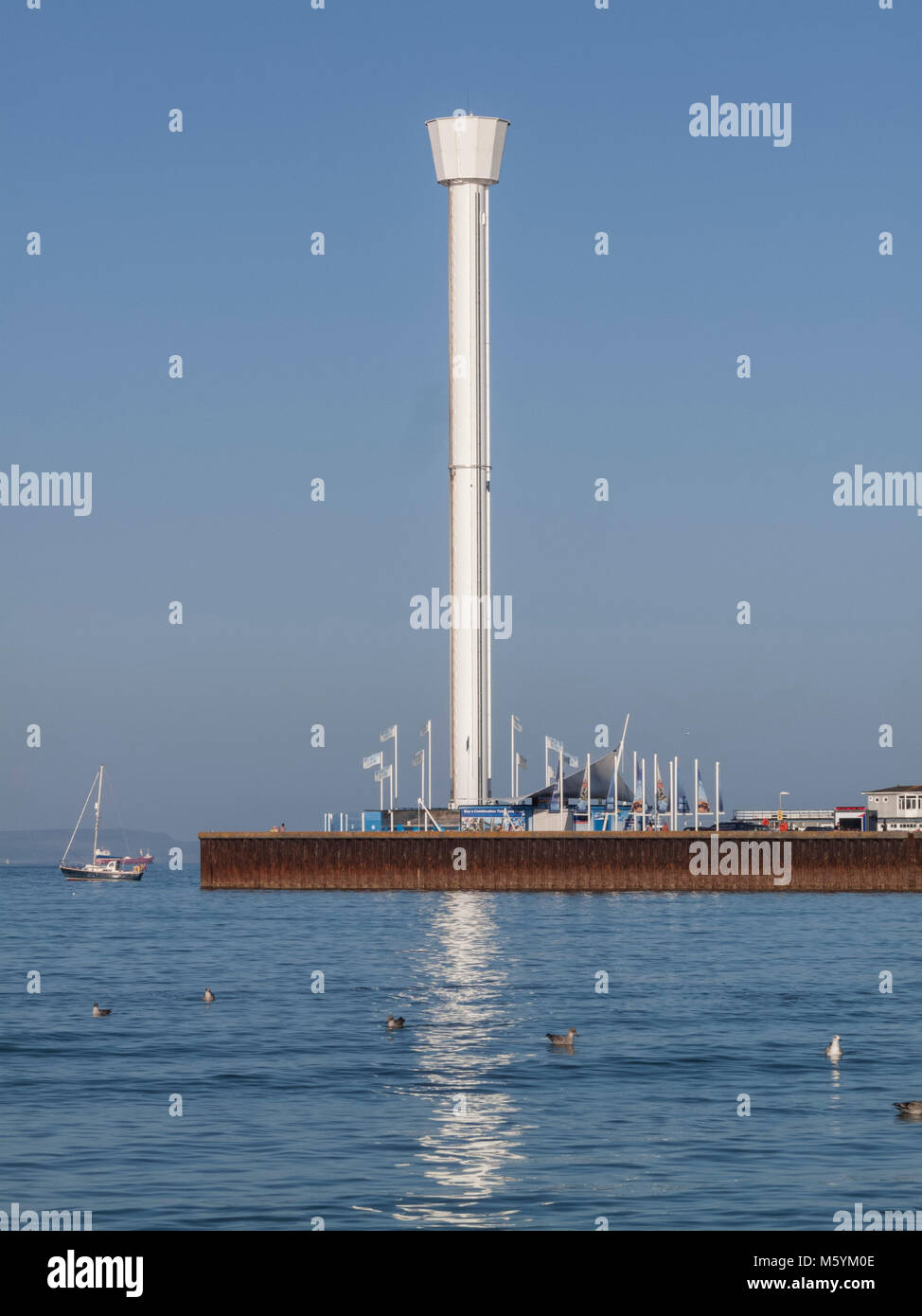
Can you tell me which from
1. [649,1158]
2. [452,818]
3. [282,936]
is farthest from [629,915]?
[649,1158]

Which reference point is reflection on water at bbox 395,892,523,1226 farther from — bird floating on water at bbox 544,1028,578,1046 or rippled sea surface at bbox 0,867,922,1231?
bird floating on water at bbox 544,1028,578,1046

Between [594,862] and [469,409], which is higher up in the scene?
[469,409]

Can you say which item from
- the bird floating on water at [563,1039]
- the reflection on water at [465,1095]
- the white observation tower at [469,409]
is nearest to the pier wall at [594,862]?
the white observation tower at [469,409]

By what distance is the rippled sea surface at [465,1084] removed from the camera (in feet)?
86.5

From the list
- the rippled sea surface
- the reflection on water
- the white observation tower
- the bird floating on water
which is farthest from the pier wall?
the bird floating on water

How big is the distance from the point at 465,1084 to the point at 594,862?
89718 millimetres

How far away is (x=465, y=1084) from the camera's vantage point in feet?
123

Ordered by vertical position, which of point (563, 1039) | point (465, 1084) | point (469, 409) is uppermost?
point (469, 409)

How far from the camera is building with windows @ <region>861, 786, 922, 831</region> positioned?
483 ft

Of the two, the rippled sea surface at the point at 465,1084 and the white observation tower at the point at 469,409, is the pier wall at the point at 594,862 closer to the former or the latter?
the white observation tower at the point at 469,409

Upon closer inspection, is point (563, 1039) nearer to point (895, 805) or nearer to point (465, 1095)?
point (465, 1095)

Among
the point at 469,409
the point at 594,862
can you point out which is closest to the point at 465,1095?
the point at 594,862
